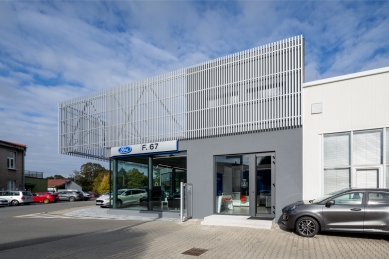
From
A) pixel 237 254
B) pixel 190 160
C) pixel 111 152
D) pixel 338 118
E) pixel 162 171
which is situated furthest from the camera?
pixel 111 152

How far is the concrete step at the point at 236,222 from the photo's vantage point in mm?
11462

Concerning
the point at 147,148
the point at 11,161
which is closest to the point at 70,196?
the point at 11,161

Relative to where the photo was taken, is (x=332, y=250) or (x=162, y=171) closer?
(x=332, y=250)

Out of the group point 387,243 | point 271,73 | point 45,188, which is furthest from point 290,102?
point 45,188

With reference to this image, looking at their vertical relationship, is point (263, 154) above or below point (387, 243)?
above

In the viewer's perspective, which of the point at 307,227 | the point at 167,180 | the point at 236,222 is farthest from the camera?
the point at 167,180

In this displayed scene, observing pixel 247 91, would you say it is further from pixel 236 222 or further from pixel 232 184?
pixel 236 222

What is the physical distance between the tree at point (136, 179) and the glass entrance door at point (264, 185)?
6039mm

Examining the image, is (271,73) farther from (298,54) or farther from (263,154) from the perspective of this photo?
(263,154)

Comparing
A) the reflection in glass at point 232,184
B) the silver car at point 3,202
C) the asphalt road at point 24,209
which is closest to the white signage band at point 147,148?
the reflection in glass at point 232,184

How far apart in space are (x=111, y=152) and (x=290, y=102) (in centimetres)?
967

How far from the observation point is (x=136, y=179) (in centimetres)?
1706

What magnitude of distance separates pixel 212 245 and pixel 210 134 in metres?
6.00

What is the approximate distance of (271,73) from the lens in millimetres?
13016
